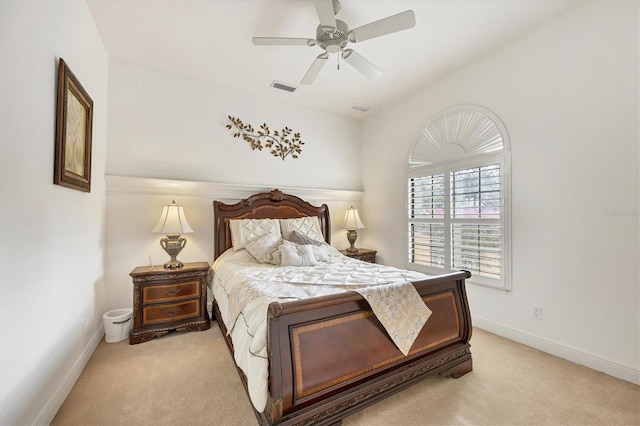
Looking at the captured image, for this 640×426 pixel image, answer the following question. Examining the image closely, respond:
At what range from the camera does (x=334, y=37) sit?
224cm

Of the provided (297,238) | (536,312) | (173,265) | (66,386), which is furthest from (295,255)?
(536,312)

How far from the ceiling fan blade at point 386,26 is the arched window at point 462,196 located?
1.66m

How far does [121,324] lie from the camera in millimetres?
2732

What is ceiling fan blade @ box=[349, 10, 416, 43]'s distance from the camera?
190 centimetres

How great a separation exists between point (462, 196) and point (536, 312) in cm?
138

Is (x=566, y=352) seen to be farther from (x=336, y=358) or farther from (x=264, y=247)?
(x=264, y=247)

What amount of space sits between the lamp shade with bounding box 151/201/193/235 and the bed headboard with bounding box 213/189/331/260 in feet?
1.60

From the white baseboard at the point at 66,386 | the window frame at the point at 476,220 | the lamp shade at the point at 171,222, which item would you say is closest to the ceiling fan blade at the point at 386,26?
the window frame at the point at 476,220

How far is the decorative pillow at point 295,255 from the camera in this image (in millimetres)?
2879

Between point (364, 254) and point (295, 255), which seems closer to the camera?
point (295, 255)

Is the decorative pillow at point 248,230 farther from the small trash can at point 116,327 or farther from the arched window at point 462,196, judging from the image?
the arched window at point 462,196

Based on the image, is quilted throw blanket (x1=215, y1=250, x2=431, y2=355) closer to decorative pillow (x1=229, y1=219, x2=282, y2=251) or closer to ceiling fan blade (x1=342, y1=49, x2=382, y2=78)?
decorative pillow (x1=229, y1=219, x2=282, y2=251)

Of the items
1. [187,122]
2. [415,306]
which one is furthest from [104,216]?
[415,306]

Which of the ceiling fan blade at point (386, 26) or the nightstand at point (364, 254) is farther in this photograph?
the nightstand at point (364, 254)
